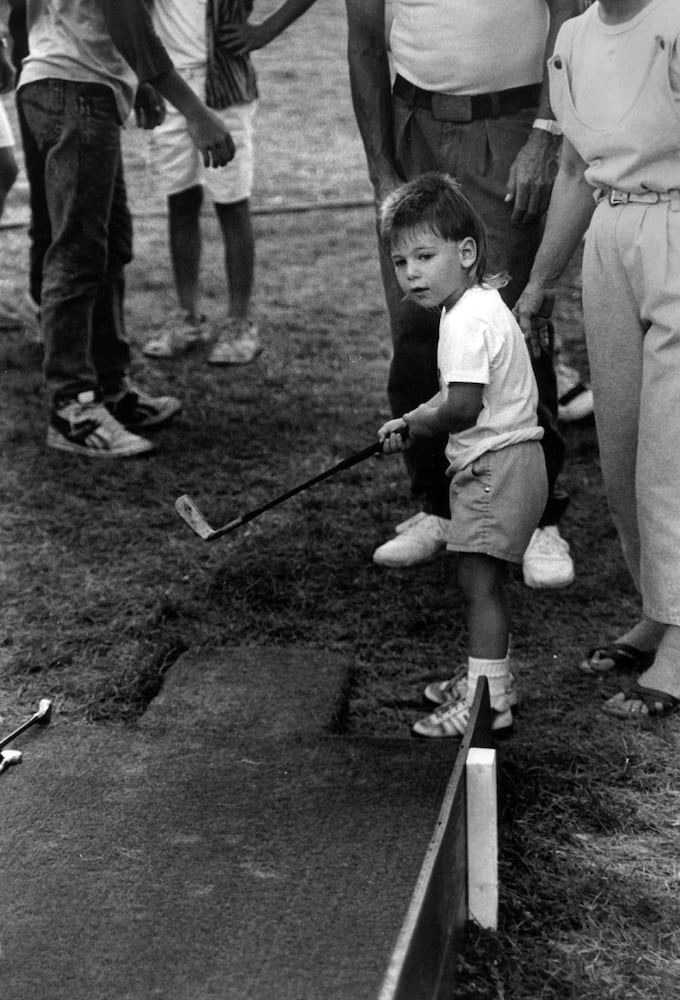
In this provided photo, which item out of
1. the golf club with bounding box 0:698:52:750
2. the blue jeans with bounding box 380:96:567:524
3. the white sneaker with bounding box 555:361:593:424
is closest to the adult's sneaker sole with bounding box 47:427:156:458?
the blue jeans with bounding box 380:96:567:524

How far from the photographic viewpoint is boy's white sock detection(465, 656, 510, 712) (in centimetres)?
289

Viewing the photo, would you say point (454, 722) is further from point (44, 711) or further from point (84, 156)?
point (84, 156)

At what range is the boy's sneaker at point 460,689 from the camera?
292 cm

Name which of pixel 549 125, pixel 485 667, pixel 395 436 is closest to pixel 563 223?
pixel 549 125

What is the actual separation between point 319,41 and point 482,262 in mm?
11217

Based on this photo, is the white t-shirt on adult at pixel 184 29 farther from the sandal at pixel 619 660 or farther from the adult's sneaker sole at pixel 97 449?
the sandal at pixel 619 660

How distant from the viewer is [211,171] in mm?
5285

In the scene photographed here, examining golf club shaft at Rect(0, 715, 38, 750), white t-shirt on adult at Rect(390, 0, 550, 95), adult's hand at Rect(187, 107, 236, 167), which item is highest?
white t-shirt on adult at Rect(390, 0, 550, 95)

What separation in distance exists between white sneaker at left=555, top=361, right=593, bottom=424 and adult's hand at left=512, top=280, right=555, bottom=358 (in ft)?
5.08

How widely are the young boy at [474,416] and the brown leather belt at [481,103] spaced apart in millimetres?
613

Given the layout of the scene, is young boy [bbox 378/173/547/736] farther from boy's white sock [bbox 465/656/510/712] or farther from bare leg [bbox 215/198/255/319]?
bare leg [bbox 215/198/255/319]

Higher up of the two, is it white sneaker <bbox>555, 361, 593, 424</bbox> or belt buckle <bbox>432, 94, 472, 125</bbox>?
belt buckle <bbox>432, 94, 472, 125</bbox>

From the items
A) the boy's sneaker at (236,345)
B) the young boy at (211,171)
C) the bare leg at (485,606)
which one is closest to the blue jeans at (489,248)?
the bare leg at (485,606)

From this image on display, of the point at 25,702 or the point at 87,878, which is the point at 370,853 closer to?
the point at 87,878
